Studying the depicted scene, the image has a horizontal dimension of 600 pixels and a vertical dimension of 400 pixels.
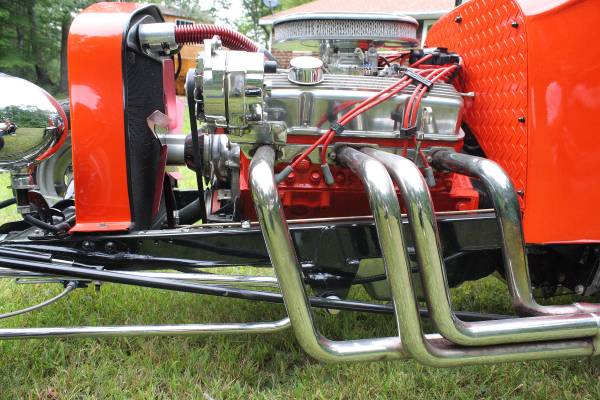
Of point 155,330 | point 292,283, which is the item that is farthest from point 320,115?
point 155,330

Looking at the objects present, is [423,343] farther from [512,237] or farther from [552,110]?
[552,110]

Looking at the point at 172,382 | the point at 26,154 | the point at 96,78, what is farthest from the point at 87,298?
the point at 96,78

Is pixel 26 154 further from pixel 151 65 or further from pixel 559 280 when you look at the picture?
pixel 559 280

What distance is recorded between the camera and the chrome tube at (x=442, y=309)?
125cm

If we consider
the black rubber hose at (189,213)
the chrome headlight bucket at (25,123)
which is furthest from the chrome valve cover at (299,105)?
the black rubber hose at (189,213)

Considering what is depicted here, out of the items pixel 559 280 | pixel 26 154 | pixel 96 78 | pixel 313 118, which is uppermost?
pixel 96 78

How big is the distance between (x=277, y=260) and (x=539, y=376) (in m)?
1.34

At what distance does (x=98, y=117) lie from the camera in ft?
5.05

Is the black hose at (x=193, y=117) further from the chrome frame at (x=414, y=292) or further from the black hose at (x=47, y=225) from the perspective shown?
the black hose at (x=47, y=225)

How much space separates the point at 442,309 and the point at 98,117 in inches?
47.0

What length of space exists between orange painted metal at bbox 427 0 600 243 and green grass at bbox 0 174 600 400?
2.32 ft

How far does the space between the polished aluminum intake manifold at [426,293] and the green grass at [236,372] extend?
56cm

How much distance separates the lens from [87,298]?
99.0 inches

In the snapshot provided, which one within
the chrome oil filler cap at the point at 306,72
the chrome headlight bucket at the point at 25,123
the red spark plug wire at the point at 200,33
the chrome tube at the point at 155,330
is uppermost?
the red spark plug wire at the point at 200,33
